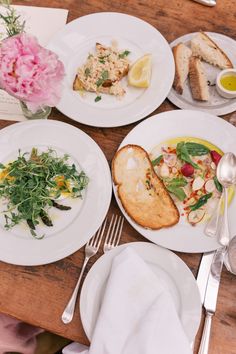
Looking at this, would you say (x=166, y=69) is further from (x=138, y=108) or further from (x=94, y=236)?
(x=94, y=236)

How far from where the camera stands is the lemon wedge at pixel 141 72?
144 cm

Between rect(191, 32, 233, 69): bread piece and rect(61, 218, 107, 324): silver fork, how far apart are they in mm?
733

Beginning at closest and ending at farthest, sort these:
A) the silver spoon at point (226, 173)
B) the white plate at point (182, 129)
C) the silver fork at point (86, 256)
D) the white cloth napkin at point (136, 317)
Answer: the white cloth napkin at point (136, 317), the silver fork at point (86, 256), the silver spoon at point (226, 173), the white plate at point (182, 129)

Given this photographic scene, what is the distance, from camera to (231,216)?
125cm

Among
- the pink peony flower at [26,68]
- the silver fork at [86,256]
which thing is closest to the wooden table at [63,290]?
the silver fork at [86,256]

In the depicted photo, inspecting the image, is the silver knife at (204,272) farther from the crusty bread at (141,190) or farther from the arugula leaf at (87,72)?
the arugula leaf at (87,72)

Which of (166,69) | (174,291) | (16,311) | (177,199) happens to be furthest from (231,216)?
(16,311)

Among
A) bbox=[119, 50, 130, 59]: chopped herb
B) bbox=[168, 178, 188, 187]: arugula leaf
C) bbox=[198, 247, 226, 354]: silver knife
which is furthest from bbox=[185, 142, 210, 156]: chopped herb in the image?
bbox=[119, 50, 130, 59]: chopped herb

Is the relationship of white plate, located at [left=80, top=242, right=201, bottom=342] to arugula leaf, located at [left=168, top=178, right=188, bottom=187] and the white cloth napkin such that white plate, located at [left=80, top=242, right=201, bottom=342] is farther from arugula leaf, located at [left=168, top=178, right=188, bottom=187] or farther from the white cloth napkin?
arugula leaf, located at [left=168, top=178, right=188, bottom=187]

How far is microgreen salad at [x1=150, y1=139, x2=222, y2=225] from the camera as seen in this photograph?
1.28 metres

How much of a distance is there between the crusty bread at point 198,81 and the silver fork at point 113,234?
0.53 metres

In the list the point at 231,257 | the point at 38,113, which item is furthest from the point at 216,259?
the point at 38,113

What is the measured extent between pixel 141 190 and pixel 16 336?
0.70m

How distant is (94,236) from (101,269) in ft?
0.40
